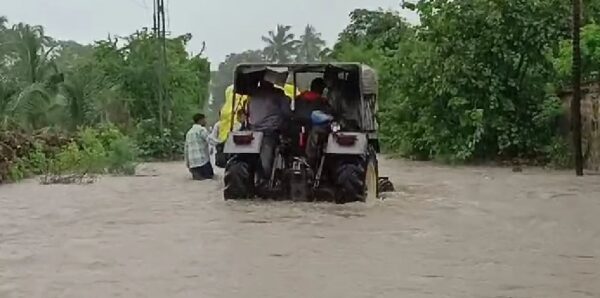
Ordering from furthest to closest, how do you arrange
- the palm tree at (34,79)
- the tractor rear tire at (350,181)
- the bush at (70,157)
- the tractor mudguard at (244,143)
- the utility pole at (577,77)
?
the palm tree at (34,79) < the bush at (70,157) < the utility pole at (577,77) < the tractor mudguard at (244,143) < the tractor rear tire at (350,181)

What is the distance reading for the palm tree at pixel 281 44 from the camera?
3516 inches

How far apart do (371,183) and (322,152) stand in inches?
44.7

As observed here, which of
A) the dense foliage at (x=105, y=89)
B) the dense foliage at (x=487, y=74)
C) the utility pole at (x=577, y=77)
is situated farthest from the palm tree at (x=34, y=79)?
the utility pole at (x=577, y=77)

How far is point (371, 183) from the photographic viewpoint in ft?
53.4

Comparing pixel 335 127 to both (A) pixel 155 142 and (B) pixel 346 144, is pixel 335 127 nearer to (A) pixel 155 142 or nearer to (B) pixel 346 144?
(B) pixel 346 144

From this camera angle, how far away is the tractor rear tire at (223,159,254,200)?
15.6m

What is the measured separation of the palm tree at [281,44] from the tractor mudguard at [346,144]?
74080mm

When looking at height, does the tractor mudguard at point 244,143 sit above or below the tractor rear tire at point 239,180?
above

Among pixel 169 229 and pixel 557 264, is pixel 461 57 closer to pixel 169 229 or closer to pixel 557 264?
pixel 169 229

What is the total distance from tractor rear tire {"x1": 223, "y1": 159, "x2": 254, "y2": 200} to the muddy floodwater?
32 cm

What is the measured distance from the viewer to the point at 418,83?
2880 centimetres

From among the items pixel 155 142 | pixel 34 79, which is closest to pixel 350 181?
→ pixel 155 142

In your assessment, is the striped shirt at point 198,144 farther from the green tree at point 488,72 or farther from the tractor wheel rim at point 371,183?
the green tree at point 488,72

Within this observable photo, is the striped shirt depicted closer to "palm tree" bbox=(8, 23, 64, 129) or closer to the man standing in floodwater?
the man standing in floodwater
